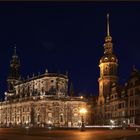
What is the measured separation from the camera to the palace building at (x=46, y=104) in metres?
116

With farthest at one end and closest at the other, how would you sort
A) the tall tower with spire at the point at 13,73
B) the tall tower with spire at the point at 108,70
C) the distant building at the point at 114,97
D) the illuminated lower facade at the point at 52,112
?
the tall tower with spire at the point at 13,73 → the illuminated lower facade at the point at 52,112 → the tall tower with spire at the point at 108,70 → the distant building at the point at 114,97

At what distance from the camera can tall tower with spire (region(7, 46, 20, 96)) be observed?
14525 cm

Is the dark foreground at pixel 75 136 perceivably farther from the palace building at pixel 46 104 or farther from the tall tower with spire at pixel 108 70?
the palace building at pixel 46 104

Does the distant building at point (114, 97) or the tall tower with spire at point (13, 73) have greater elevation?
the tall tower with spire at point (13, 73)

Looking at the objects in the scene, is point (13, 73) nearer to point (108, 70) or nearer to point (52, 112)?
point (52, 112)

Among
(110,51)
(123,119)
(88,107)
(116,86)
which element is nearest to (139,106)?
(123,119)

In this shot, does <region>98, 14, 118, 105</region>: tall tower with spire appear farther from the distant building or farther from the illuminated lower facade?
the illuminated lower facade

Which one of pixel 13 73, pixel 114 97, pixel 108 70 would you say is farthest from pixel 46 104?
pixel 13 73

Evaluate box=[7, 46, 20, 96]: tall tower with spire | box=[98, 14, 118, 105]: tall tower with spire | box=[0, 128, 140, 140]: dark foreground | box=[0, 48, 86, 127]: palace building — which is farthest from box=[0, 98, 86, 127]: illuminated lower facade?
box=[0, 128, 140, 140]: dark foreground

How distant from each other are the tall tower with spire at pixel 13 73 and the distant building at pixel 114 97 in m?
42.9

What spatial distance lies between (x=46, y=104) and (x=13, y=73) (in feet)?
124

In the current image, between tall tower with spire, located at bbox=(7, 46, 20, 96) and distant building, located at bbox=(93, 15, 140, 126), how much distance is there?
42.9 metres

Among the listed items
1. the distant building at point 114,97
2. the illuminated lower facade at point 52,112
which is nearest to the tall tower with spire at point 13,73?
the illuminated lower facade at point 52,112

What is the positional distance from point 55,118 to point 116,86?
90.7ft
